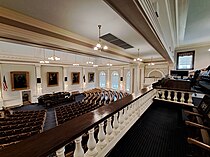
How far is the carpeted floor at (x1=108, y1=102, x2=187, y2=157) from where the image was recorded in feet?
5.21

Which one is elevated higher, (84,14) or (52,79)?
(84,14)

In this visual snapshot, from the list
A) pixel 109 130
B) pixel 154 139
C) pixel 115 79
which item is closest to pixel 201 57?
pixel 154 139

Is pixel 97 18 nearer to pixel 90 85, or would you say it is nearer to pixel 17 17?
pixel 17 17

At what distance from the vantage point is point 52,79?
33.8ft

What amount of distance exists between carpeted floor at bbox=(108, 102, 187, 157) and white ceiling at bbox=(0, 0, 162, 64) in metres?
3.00

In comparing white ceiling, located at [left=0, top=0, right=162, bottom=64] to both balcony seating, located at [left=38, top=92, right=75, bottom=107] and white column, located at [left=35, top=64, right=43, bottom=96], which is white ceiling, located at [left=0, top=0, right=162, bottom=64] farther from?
white column, located at [left=35, top=64, right=43, bottom=96]

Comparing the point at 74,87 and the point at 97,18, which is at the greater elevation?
the point at 97,18

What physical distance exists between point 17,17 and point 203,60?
34.2ft

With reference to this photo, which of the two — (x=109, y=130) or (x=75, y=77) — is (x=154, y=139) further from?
(x=75, y=77)

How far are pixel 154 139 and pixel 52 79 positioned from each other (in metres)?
10.4

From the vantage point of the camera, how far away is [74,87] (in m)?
12.4

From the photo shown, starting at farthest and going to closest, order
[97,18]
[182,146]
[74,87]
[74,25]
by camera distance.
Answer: [74,87] < [74,25] < [97,18] < [182,146]

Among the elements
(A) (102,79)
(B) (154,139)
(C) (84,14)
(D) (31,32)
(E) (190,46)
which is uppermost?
(E) (190,46)

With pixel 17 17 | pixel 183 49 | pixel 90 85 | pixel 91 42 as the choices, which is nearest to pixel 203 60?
pixel 183 49
